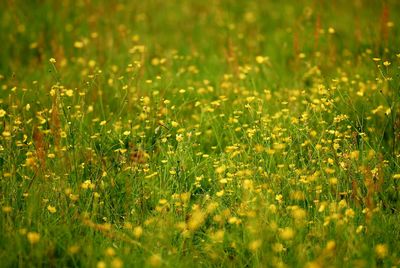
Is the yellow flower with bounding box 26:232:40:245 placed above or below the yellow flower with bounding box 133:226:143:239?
above

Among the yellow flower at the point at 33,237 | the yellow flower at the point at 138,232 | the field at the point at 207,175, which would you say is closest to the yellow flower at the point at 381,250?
the field at the point at 207,175

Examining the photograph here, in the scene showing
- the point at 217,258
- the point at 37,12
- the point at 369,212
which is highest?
the point at 37,12

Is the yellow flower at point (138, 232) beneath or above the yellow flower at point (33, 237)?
beneath

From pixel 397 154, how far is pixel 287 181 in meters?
0.77

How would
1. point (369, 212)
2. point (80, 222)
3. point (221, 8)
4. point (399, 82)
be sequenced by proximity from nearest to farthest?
point (369, 212) < point (80, 222) < point (399, 82) < point (221, 8)

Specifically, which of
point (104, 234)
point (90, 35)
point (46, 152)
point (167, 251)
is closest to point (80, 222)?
point (104, 234)

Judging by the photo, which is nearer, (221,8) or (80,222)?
(80,222)

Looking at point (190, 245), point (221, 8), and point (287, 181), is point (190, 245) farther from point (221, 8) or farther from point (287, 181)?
point (221, 8)

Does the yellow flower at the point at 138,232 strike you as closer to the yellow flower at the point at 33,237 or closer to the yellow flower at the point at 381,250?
the yellow flower at the point at 33,237

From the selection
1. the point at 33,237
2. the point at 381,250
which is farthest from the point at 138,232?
the point at 381,250

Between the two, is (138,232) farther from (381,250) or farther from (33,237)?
(381,250)

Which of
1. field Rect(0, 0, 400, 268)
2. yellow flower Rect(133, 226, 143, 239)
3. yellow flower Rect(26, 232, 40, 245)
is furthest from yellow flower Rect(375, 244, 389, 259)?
yellow flower Rect(26, 232, 40, 245)

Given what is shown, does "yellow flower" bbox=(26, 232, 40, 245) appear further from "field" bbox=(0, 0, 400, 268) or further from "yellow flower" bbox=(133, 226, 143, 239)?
"yellow flower" bbox=(133, 226, 143, 239)

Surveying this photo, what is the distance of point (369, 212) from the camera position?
94.0 inches
